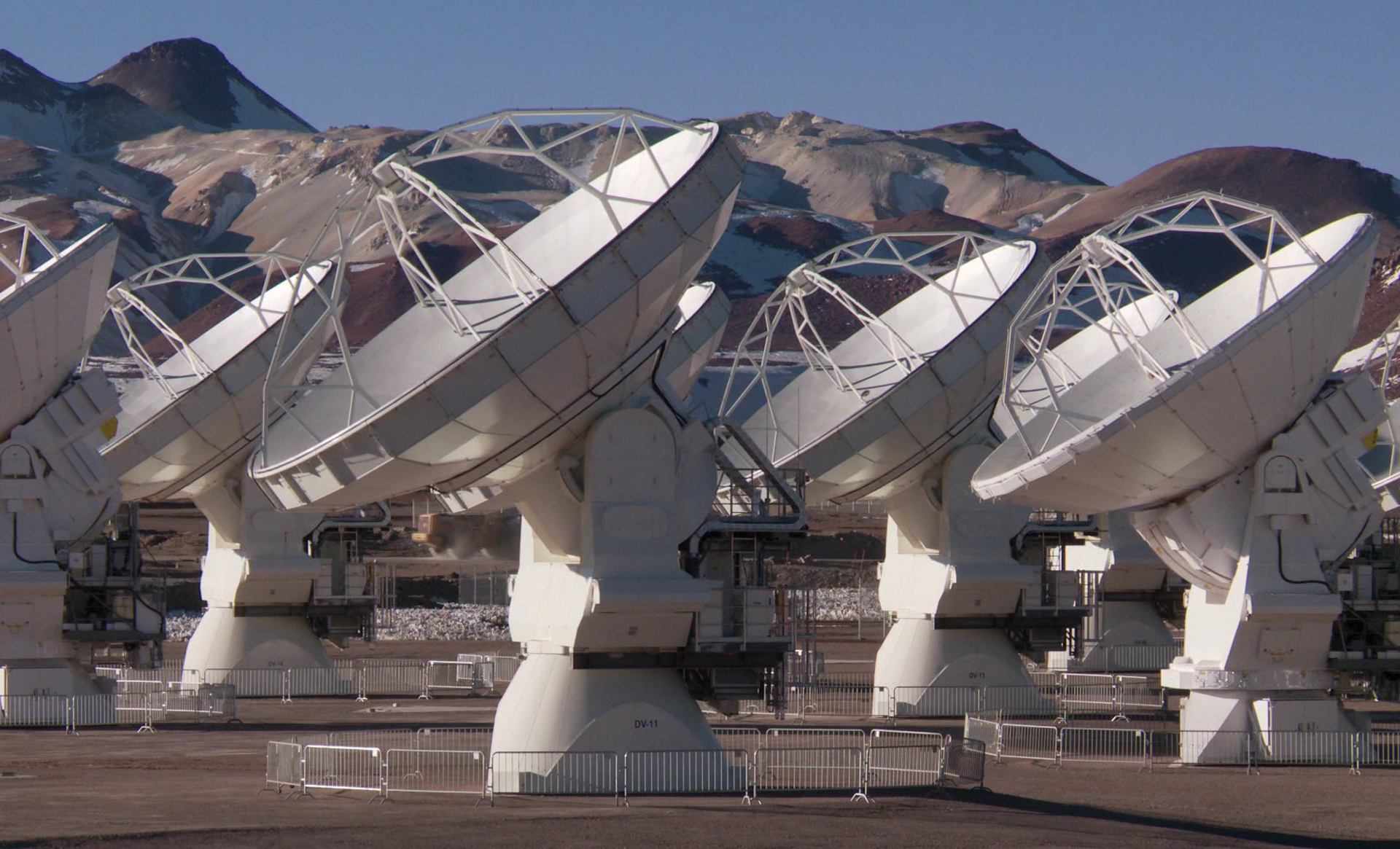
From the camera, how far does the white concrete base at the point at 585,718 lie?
30.1 m

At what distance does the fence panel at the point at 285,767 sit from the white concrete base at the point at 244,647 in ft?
63.1

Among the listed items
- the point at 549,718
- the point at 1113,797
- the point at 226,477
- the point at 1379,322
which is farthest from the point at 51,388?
the point at 1379,322

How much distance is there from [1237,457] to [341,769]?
15.7 m

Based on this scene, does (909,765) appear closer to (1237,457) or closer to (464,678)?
(1237,457)

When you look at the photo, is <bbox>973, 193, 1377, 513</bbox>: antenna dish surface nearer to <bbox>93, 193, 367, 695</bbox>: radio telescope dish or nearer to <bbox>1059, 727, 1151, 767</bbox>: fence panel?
<bbox>1059, 727, 1151, 767</bbox>: fence panel

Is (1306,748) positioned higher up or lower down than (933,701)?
lower down

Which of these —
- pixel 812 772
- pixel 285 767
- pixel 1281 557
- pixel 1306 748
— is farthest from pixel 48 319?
pixel 1306 748

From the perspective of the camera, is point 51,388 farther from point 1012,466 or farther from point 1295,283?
point 1295,283

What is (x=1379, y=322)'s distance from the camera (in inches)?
7505

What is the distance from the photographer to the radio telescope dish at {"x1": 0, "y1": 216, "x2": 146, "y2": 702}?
129ft

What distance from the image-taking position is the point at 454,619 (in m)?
75.5

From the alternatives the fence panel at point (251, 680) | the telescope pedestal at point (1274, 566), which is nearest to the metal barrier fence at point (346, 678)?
the fence panel at point (251, 680)

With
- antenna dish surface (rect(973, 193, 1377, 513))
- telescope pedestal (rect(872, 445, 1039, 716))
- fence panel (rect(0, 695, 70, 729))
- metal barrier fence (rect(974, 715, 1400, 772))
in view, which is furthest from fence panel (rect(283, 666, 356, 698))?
antenna dish surface (rect(973, 193, 1377, 513))

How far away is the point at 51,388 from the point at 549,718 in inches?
614
